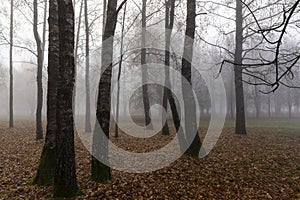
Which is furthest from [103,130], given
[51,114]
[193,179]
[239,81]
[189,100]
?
[239,81]

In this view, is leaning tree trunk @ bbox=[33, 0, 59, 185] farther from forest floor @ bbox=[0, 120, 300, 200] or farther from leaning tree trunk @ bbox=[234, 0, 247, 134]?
leaning tree trunk @ bbox=[234, 0, 247, 134]

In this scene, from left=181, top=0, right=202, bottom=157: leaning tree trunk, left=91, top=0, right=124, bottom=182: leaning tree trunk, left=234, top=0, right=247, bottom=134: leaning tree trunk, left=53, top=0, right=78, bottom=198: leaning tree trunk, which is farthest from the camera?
left=234, top=0, right=247, bottom=134: leaning tree trunk

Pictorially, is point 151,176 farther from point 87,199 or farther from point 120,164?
point 87,199

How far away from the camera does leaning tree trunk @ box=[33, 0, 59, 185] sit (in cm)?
642

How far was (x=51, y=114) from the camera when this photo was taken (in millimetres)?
6883

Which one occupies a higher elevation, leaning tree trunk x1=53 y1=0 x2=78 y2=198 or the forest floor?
leaning tree trunk x1=53 y1=0 x2=78 y2=198

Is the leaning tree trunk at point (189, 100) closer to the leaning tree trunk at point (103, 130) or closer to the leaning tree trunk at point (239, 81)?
the leaning tree trunk at point (103, 130)

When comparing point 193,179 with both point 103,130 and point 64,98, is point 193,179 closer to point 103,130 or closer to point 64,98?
point 103,130

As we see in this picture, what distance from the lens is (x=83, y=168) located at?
759 cm

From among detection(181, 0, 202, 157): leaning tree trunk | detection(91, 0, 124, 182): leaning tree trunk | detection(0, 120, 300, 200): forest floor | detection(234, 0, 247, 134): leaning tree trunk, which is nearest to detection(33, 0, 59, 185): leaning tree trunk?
detection(0, 120, 300, 200): forest floor

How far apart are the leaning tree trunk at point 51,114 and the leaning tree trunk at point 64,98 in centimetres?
122

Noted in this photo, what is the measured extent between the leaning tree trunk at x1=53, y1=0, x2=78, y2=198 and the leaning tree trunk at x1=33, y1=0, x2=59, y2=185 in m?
1.22

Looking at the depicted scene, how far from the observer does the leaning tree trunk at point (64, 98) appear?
17.2 feet

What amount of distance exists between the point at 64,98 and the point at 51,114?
192 centimetres
